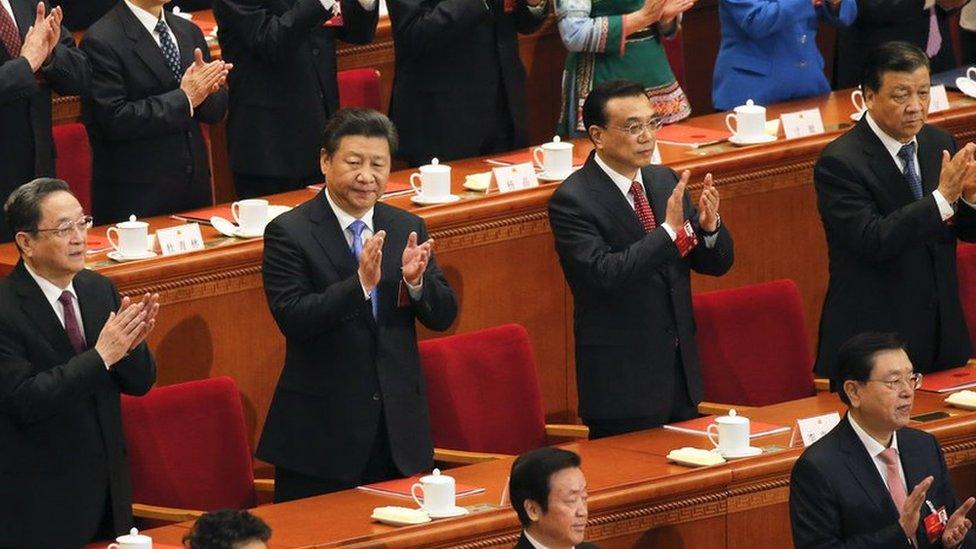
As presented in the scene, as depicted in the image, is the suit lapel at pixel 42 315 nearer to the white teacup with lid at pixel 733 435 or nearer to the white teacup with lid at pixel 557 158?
the white teacup with lid at pixel 733 435

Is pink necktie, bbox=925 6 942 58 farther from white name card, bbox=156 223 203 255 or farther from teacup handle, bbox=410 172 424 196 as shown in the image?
white name card, bbox=156 223 203 255

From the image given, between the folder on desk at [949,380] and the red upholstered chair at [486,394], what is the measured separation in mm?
716

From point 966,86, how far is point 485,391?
1855 millimetres

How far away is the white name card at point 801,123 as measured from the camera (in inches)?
206

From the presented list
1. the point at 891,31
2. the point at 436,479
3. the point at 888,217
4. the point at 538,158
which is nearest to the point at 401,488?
the point at 436,479

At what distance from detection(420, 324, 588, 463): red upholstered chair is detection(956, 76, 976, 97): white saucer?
1691 mm

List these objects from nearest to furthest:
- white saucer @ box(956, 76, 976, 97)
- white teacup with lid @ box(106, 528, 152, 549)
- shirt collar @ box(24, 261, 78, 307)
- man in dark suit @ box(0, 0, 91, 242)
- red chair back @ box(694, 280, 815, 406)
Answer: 1. white teacup with lid @ box(106, 528, 152, 549)
2. shirt collar @ box(24, 261, 78, 307)
3. man in dark suit @ box(0, 0, 91, 242)
4. red chair back @ box(694, 280, 815, 406)
5. white saucer @ box(956, 76, 976, 97)

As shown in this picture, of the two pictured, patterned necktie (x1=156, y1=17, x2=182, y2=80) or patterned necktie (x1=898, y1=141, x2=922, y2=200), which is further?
patterned necktie (x1=156, y1=17, x2=182, y2=80)

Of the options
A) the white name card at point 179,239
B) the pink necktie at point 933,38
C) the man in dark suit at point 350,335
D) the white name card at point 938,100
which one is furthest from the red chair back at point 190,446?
the pink necktie at point 933,38

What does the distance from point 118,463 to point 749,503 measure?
3.80 feet

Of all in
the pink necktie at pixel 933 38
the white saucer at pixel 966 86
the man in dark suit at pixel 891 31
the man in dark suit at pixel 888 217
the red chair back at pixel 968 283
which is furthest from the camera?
the pink necktie at pixel 933 38

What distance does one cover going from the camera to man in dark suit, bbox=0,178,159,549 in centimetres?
369

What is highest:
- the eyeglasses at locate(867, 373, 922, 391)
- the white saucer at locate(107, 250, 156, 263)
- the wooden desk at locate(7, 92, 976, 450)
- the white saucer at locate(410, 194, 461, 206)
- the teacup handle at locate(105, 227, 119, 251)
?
the teacup handle at locate(105, 227, 119, 251)

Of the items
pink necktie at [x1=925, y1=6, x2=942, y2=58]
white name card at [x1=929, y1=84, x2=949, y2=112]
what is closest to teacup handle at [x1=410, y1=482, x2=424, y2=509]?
white name card at [x1=929, y1=84, x2=949, y2=112]
